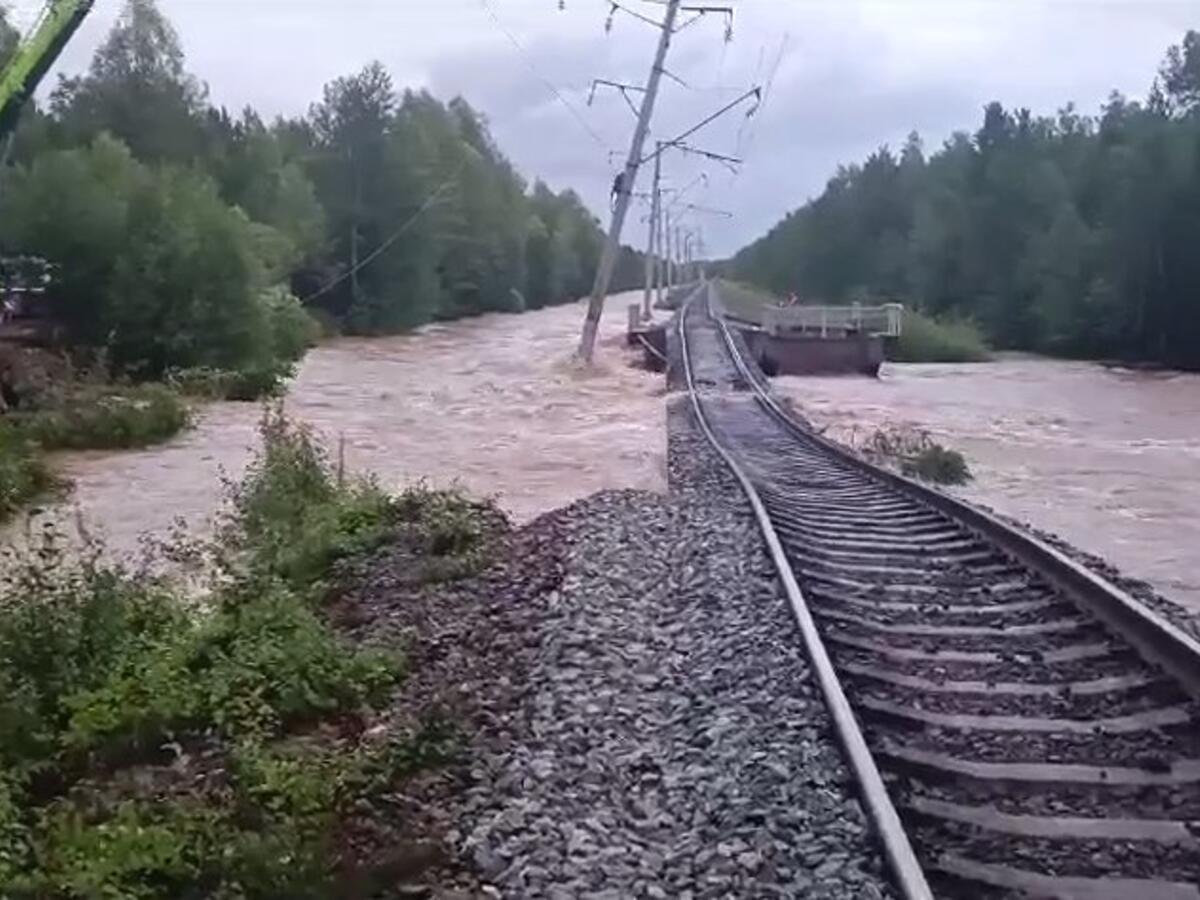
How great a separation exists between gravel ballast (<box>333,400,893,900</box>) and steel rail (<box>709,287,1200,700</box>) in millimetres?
1785

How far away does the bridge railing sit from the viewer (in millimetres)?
47219

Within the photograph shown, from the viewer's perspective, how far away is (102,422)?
84.9 ft

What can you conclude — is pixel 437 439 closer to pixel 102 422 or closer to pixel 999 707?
pixel 102 422

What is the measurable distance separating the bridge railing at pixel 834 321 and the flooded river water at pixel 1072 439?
1.68m

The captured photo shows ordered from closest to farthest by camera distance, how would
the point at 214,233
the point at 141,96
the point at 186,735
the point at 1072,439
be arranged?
the point at 186,735, the point at 1072,439, the point at 214,233, the point at 141,96

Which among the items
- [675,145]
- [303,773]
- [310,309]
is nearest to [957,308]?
[310,309]

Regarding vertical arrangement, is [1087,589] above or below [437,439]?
above

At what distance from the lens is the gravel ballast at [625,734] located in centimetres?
542

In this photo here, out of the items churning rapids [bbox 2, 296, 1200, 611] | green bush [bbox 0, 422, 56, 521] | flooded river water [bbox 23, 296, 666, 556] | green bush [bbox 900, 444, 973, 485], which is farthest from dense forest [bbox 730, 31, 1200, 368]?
green bush [bbox 0, 422, 56, 521]

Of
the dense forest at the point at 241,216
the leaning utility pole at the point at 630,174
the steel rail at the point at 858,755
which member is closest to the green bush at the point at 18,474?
the dense forest at the point at 241,216

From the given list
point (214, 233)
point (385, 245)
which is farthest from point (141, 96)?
point (214, 233)

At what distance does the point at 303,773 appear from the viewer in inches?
249

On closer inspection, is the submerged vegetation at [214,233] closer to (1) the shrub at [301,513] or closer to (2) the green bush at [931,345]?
(1) the shrub at [301,513]

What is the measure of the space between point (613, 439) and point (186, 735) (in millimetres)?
18199
